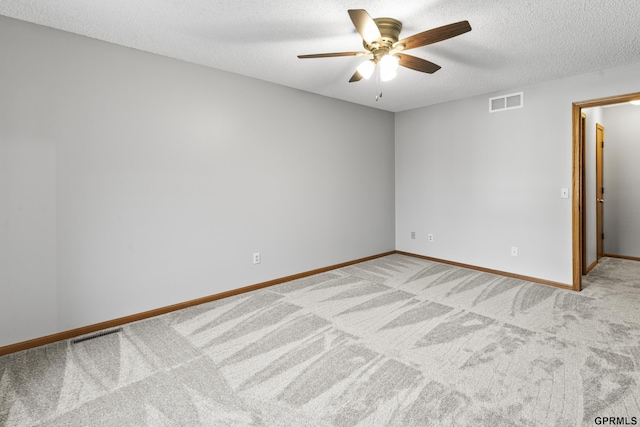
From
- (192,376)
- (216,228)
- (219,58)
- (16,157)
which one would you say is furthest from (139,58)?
(192,376)

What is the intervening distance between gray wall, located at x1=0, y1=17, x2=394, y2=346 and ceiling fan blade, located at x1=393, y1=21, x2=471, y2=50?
80.3 inches

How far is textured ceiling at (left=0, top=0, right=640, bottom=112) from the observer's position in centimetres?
216

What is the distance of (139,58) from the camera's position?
9.50 feet

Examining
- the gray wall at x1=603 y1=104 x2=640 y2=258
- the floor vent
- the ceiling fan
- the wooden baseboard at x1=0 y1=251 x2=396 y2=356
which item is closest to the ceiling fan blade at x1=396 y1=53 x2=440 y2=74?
the ceiling fan

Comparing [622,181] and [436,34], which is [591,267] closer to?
[622,181]

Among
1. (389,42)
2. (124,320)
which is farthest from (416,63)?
(124,320)

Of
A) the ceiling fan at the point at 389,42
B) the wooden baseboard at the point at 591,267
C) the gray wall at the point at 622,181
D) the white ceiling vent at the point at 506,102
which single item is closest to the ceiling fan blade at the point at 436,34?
the ceiling fan at the point at 389,42

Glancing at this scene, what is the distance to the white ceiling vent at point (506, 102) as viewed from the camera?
400 cm

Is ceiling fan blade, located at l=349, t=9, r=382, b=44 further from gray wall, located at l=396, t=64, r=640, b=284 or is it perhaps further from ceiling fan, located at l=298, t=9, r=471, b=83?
gray wall, located at l=396, t=64, r=640, b=284

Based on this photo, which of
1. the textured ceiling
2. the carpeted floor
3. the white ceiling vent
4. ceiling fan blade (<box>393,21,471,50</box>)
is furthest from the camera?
the white ceiling vent

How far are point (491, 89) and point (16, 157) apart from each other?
4.95 m

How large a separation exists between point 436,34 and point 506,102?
2.71 metres

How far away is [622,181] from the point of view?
16.7 ft

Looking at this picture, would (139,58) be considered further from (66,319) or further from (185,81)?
(66,319)
